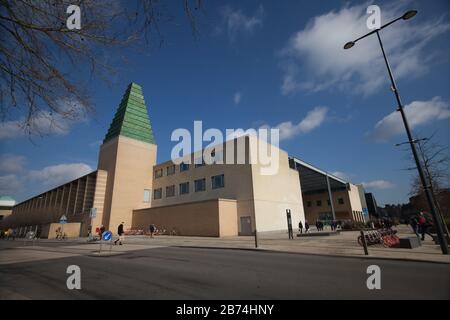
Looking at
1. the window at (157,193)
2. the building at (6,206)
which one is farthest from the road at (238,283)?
the building at (6,206)

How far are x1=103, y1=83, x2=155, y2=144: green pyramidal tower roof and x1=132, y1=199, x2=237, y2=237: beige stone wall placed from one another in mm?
17605

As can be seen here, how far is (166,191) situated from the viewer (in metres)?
40.4

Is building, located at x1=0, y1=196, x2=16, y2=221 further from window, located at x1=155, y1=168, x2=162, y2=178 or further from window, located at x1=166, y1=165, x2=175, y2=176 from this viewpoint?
window, located at x1=166, y1=165, x2=175, y2=176

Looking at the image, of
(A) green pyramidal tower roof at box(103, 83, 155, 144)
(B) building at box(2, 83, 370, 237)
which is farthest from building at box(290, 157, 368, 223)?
(A) green pyramidal tower roof at box(103, 83, 155, 144)

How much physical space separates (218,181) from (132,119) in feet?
78.8

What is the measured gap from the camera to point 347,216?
5631 centimetres

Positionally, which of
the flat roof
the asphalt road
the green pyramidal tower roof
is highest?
the green pyramidal tower roof

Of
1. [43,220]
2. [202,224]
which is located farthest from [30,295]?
[43,220]

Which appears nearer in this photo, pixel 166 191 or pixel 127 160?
pixel 166 191

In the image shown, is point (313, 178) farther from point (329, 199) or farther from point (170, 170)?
point (170, 170)

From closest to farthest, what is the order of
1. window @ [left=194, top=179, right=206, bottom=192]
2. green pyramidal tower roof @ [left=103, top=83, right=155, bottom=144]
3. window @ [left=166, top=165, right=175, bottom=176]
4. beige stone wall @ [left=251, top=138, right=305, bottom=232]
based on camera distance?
1. beige stone wall @ [left=251, top=138, right=305, bottom=232]
2. window @ [left=194, top=179, right=206, bottom=192]
3. window @ [left=166, top=165, right=175, bottom=176]
4. green pyramidal tower roof @ [left=103, top=83, right=155, bottom=144]

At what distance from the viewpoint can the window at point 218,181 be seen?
32.0 meters

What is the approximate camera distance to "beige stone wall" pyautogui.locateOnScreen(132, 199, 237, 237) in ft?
88.8

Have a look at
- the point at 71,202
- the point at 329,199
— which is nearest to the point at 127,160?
the point at 71,202
